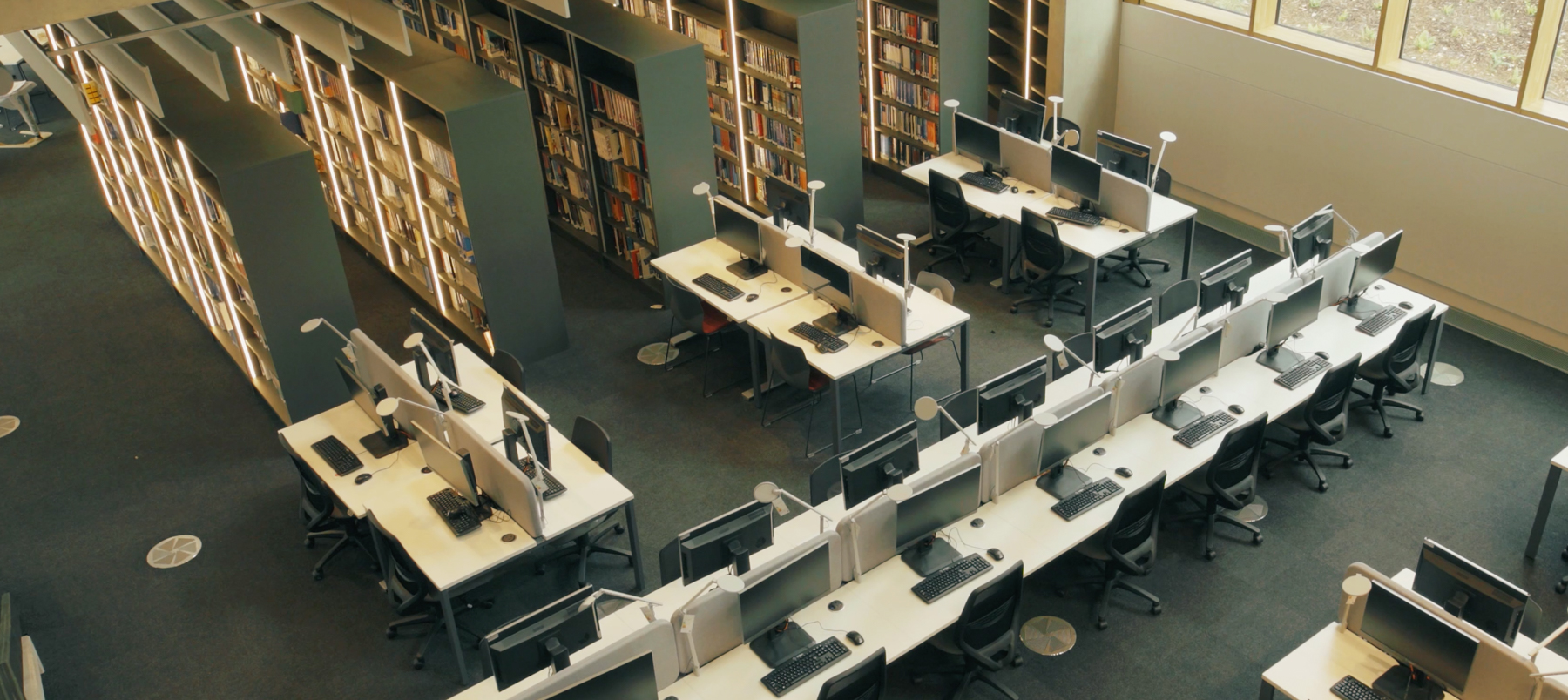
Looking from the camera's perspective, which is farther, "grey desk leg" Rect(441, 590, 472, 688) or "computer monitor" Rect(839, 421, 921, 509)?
"grey desk leg" Rect(441, 590, 472, 688)

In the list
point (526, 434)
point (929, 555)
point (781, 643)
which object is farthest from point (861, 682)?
point (526, 434)

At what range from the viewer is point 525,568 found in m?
7.13

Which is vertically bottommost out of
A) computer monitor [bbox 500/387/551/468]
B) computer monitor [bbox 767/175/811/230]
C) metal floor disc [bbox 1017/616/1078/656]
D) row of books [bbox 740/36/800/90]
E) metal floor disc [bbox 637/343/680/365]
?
metal floor disc [bbox 637/343/680/365]

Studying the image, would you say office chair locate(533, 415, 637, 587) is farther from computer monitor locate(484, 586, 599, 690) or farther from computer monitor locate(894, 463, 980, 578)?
computer monitor locate(894, 463, 980, 578)

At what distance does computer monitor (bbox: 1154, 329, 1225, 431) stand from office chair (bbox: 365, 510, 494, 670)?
4.03m

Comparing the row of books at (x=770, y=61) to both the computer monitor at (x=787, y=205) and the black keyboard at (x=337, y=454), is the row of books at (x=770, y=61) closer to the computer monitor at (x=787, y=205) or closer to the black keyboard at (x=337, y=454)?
the computer monitor at (x=787, y=205)

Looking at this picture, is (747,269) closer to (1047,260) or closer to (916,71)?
(1047,260)

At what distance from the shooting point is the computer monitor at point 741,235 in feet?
28.3

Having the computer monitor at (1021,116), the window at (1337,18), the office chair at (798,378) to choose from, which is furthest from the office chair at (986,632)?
the window at (1337,18)

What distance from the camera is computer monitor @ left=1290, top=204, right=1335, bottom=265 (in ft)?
25.4

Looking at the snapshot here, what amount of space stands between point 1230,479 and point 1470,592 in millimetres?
1688

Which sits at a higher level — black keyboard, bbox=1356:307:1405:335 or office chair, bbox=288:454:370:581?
black keyboard, bbox=1356:307:1405:335

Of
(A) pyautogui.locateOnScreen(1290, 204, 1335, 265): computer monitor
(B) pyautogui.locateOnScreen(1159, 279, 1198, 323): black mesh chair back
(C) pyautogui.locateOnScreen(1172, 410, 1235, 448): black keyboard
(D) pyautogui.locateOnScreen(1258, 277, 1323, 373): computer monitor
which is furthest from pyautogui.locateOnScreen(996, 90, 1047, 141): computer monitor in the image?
(C) pyautogui.locateOnScreen(1172, 410, 1235, 448): black keyboard

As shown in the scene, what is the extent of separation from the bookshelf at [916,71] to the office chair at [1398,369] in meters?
4.41
